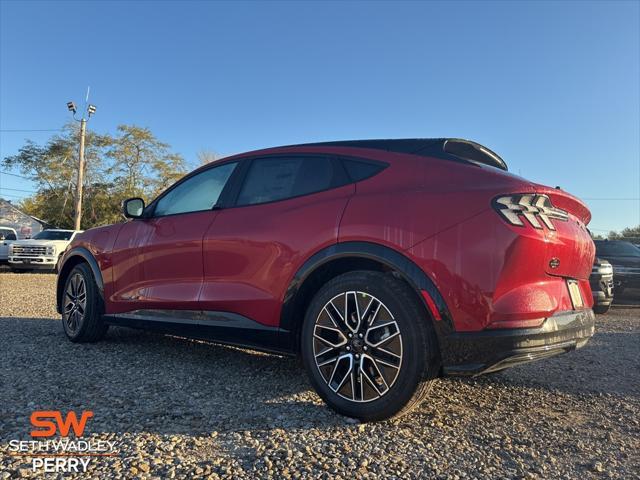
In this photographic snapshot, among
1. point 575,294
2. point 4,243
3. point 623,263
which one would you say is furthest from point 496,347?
Answer: point 4,243

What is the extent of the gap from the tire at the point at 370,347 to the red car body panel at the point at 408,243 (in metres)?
0.20

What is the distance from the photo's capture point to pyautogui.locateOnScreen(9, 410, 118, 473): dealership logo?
6.88 ft

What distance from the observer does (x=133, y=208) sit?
4379 millimetres

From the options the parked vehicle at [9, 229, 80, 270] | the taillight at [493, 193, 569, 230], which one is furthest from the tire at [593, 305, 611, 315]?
the parked vehicle at [9, 229, 80, 270]

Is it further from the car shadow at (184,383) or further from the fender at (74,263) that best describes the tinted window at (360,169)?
the fender at (74,263)

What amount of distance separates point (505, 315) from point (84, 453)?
82.3 inches

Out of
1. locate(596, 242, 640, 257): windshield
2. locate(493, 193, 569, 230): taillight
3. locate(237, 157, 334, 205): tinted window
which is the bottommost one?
locate(596, 242, 640, 257): windshield

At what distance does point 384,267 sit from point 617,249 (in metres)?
9.34

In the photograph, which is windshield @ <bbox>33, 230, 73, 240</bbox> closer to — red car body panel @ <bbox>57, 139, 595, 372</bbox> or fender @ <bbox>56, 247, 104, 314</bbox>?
fender @ <bbox>56, 247, 104, 314</bbox>

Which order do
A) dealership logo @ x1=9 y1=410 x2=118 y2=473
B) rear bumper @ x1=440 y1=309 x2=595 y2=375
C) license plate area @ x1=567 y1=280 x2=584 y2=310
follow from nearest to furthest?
dealership logo @ x1=9 y1=410 x2=118 y2=473 → rear bumper @ x1=440 y1=309 x2=595 y2=375 → license plate area @ x1=567 y1=280 x2=584 y2=310

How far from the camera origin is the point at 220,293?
3.40 meters

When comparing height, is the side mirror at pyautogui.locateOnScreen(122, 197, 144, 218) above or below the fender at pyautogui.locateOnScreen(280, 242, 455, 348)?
above

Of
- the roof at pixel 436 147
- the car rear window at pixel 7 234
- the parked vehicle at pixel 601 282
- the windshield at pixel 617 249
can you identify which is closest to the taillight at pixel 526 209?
the roof at pixel 436 147

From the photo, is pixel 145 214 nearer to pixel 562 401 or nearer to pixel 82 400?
pixel 82 400
